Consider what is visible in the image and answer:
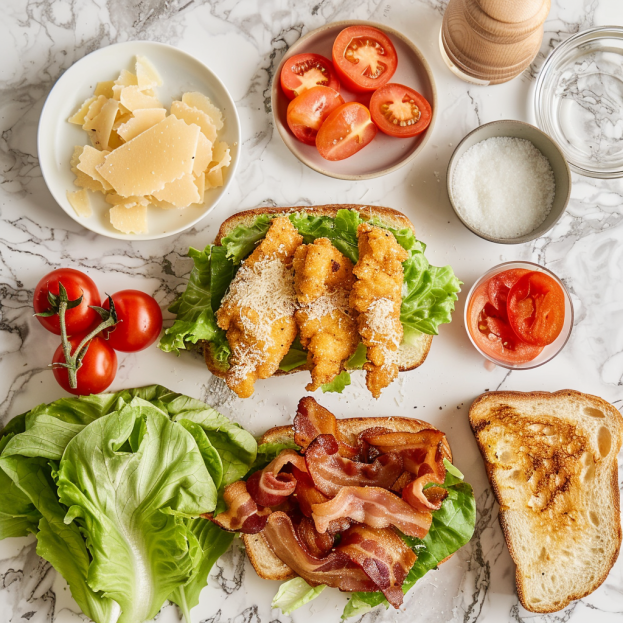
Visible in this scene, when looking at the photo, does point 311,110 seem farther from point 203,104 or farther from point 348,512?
point 348,512

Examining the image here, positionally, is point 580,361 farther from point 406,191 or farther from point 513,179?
point 406,191

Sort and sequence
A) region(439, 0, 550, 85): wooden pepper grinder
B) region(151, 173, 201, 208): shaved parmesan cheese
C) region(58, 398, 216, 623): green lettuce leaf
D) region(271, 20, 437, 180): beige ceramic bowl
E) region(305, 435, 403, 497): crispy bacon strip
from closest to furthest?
1. region(58, 398, 216, 623): green lettuce leaf
2. region(439, 0, 550, 85): wooden pepper grinder
3. region(305, 435, 403, 497): crispy bacon strip
4. region(151, 173, 201, 208): shaved parmesan cheese
5. region(271, 20, 437, 180): beige ceramic bowl

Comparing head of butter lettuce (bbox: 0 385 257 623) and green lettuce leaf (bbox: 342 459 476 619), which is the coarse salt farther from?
head of butter lettuce (bbox: 0 385 257 623)

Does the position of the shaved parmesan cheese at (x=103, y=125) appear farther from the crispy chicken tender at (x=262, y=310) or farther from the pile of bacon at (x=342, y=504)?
the pile of bacon at (x=342, y=504)

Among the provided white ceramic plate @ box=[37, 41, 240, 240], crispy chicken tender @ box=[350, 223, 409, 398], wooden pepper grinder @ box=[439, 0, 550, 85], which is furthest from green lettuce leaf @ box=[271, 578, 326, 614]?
wooden pepper grinder @ box=[439, 0, 550, 85]

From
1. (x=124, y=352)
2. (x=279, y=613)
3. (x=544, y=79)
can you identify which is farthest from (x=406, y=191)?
(x=279, y=613)

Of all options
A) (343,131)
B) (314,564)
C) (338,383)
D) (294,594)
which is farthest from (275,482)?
(343,131)
